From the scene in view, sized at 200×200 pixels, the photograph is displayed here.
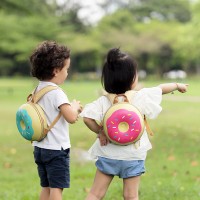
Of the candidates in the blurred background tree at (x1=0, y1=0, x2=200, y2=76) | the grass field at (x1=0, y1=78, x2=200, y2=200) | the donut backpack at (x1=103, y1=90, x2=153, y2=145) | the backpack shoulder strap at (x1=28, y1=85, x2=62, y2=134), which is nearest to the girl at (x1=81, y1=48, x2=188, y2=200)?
the donut backpack at (x1=103, y1=90, x2=153, y2=145)

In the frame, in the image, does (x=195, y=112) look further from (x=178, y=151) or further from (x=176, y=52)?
(x=176, y=52)

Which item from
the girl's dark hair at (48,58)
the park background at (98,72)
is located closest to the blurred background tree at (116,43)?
the park background at (98,72)

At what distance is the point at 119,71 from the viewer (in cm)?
354

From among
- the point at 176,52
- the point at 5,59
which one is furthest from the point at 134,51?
the point at 5,59

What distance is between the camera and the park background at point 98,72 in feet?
19.7

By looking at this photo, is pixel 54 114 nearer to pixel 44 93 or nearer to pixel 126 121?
pixel 44 93

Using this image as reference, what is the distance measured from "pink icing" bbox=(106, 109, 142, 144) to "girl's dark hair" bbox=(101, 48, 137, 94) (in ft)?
0.77

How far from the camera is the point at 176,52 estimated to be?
55.4 meters

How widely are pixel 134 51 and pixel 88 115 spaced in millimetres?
51537

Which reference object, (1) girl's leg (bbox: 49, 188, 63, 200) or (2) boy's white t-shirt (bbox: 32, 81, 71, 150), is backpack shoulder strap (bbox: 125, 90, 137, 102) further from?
(1) girl's leg (bbox: 49, 188, 63, 200)

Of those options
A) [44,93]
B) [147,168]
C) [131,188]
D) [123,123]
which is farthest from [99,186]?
[147,168]

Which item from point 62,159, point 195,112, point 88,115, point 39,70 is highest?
point 39,70

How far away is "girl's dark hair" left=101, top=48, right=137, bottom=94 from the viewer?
353 centimetres

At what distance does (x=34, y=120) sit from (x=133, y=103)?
2.42 ft
